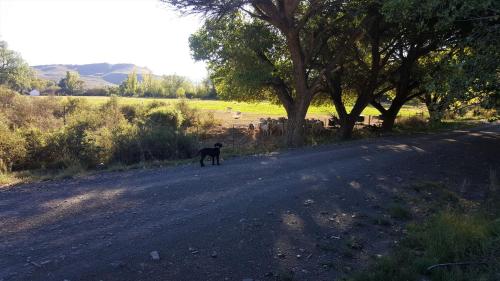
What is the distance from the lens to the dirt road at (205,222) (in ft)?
18.3

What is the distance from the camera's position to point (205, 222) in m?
7.21

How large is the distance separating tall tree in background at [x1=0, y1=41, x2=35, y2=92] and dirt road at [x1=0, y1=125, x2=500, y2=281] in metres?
77.9

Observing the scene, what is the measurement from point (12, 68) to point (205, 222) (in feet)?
282

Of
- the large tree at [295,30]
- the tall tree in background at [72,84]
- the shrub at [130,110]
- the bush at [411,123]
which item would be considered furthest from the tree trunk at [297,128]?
the tall tree in background at [72,84]

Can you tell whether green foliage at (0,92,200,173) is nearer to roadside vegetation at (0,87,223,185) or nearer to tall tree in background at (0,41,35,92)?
roadside vegetation at (0,87,223,185)

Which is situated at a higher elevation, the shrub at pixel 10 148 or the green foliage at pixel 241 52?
the green foliage at pixel 241 52

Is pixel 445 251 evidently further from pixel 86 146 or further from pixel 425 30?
pixel 86 146

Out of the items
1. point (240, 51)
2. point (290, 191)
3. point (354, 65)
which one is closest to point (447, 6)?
point (290, 191)

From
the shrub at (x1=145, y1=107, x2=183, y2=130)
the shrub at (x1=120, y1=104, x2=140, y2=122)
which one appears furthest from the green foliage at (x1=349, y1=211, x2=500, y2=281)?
the shrub at (x1=120, y1=104, x2=140, y2=122)

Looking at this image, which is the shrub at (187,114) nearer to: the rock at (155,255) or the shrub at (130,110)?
the shrub at (130,110)

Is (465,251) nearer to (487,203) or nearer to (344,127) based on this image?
(487,203)

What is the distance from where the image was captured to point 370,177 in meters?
11.5

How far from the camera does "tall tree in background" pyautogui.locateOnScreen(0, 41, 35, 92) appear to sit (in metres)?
77.1

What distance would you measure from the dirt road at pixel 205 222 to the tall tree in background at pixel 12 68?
77.9 m
